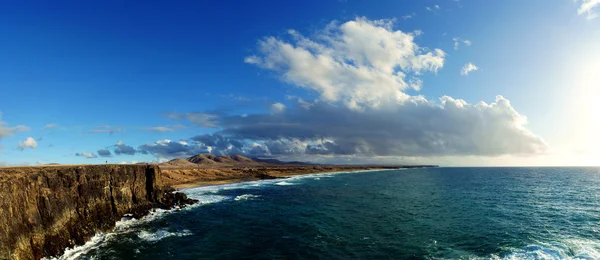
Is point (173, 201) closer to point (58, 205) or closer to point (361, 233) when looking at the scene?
point (58, 205)

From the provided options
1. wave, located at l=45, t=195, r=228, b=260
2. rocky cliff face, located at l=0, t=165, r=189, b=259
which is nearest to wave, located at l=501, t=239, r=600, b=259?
wave, located at l=45, t=195, r=228, b=260

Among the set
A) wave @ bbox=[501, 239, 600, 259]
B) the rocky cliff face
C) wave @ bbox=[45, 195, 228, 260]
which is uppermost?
the rocky cliff face

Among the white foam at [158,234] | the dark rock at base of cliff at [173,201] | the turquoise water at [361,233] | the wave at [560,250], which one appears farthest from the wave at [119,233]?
the wave at [560,250]

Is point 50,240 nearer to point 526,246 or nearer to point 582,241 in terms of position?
point 526,246

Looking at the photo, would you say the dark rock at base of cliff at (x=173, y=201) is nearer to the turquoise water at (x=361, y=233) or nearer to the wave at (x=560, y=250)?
the turquoise water at (x=361, y=233)

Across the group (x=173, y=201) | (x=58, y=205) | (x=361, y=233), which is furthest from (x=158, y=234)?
(x=361, y=233)

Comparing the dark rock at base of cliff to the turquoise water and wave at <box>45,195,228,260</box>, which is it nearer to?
wave at <box>45,195,228,260</box>
